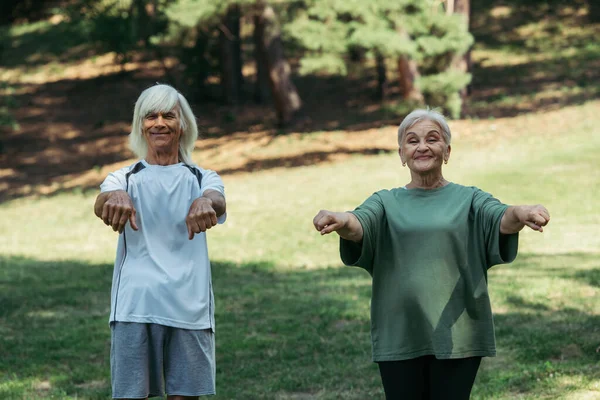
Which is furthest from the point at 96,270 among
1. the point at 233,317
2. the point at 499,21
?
the point at 499,21

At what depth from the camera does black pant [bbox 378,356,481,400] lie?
367cm

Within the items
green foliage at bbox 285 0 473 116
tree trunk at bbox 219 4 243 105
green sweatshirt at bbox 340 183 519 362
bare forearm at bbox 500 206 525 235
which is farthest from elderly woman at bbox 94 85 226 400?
tree trunk at bbox 219 4 243 105

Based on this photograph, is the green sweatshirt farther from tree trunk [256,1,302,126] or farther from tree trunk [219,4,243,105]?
tree trunk [219,4,243,105]

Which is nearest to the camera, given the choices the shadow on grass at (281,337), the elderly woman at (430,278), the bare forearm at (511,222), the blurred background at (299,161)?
the bare forearm at (511,222)

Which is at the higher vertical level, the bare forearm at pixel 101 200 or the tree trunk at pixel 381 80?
the tree trunk at pixel 381 80

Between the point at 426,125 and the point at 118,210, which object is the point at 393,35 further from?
the point at 118,210

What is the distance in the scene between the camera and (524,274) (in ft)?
32.8

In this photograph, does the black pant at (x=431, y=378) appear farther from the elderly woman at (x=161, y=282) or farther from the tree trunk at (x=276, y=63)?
the tree trunk at (x=276, y=63)

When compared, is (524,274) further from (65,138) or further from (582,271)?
(65,138)

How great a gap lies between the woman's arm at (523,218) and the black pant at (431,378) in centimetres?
57

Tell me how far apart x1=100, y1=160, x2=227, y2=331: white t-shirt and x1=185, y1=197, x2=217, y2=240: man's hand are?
6.9 inches

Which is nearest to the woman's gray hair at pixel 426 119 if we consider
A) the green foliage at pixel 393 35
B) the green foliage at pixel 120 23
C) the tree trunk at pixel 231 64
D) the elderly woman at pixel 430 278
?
the elderly woman at pixel 430 278

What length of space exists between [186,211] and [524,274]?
6.71 metres

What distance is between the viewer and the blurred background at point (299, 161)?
7.22 metres
